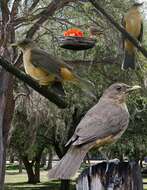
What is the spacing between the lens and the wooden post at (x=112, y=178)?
225cm

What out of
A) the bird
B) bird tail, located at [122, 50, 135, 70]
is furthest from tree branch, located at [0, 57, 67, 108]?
the bird

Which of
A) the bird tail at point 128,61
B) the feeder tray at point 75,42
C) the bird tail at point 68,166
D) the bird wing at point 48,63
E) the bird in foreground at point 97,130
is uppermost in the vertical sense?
the feeder tray at point 75,42

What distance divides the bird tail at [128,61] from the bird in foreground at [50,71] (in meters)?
1.40

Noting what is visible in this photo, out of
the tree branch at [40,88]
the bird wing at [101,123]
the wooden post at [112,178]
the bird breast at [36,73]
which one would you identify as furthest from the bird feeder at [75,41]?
the wooden post at [112,178]

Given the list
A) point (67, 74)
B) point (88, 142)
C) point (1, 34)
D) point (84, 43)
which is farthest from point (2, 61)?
point (1, 34)

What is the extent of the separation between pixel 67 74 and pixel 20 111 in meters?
12.0

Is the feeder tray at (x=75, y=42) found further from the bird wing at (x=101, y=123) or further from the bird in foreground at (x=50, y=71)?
the bird wing at (x=101, y=123)

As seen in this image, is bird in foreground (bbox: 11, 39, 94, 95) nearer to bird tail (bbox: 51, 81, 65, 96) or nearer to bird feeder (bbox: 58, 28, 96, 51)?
bird tail (bbox: 51, 81, 65, 96)

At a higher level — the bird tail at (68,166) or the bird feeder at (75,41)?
the bird feeder at (75,41)

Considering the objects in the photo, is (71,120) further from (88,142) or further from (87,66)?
(88,142)

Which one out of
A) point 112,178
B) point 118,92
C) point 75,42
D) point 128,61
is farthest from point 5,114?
point 112,178

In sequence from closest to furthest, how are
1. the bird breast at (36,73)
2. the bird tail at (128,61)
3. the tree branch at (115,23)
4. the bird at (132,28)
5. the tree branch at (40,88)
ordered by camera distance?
1. the tree branch at (40,88)
2. the bird breast at (36,73)
3. the tree branch at (115,23)
4. the bird tail at (128,61)
5. the bird at (132,28)

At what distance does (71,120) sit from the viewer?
17.0 meters

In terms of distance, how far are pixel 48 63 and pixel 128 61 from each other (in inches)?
68.6
